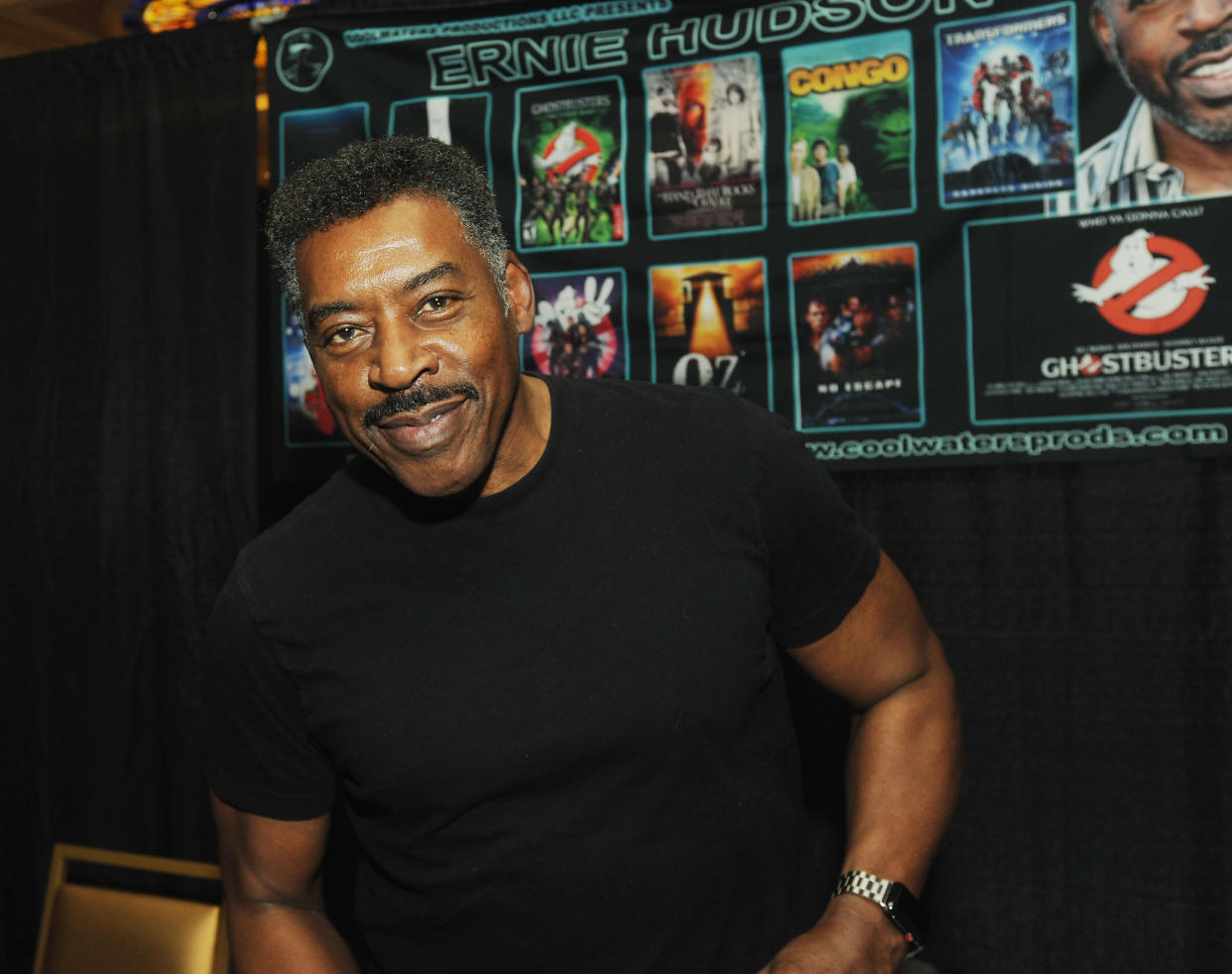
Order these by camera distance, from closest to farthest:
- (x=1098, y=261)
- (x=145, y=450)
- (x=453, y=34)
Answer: (x=1098, y=261) → (x=453, y=34) → (x=145, y=450)

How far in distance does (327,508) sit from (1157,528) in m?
1.43

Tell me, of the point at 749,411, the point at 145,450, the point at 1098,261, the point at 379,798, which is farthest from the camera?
the point at 145,450

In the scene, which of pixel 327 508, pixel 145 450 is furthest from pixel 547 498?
pixel 145 450

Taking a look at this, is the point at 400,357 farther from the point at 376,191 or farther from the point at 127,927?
the point at 127,927

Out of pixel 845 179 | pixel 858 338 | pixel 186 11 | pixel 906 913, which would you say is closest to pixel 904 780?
pixel 906 913

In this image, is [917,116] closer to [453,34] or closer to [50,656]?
[453,34]

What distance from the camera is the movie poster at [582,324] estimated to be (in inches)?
87.4

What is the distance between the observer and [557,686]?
121cm

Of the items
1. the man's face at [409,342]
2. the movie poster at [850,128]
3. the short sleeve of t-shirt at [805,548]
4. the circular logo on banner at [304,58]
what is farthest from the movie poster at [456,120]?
the short sleeve of t-shirt at [805,548]

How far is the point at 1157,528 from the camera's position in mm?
1927

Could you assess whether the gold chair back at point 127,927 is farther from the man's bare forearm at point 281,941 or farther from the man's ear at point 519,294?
the man's ear at point 519,294

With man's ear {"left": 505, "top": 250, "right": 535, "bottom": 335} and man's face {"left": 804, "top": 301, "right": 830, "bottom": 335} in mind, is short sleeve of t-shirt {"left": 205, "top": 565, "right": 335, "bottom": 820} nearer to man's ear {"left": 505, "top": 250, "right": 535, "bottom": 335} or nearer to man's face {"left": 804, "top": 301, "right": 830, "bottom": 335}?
man's ear {"left": 505, "top": 250, "right": 535, "bottom": 335}

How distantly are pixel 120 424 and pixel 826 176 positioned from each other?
5.63 ft

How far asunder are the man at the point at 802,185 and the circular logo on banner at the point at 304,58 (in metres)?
1.02
